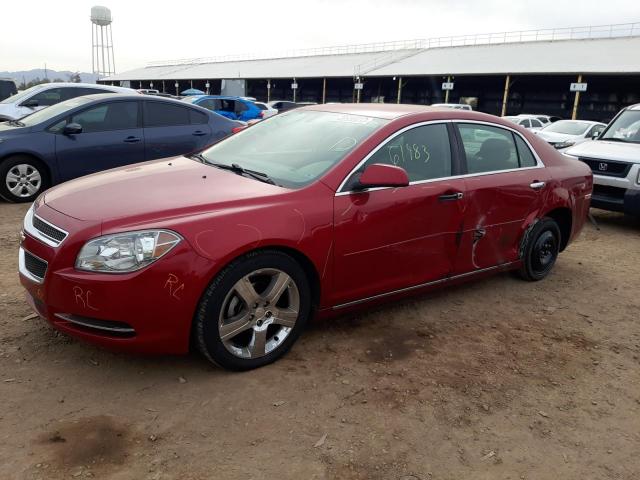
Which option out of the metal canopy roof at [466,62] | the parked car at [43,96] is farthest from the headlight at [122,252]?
the metal canopy roof at [466,62]

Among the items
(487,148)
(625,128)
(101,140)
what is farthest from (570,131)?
(101,140)

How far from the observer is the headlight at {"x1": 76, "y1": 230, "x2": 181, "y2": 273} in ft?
8.95

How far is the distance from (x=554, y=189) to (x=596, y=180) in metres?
3.37

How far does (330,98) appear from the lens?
48.6 m

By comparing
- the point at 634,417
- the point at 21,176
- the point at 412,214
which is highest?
the point at 412,214

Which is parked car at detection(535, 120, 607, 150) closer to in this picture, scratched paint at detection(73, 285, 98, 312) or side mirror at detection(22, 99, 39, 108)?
side mirror at detection(22, 99, 39, 108)

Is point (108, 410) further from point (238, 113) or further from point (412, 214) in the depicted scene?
point (238, 113)

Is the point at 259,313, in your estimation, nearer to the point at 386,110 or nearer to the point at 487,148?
the point at 386,110

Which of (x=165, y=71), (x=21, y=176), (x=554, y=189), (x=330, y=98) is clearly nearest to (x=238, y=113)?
(x=21, y=176)

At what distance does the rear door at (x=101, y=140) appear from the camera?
23.2 feet

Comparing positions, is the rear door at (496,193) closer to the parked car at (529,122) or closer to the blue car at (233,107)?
the blue car at (233,107)

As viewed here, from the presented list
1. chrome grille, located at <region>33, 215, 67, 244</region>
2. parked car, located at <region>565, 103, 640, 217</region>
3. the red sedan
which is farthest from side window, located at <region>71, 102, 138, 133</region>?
parked car, located at <region>565, 103, 640, 217</region>

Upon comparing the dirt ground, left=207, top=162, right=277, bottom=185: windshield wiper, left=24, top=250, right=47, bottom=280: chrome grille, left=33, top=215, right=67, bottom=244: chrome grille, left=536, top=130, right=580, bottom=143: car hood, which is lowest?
the dirt ground

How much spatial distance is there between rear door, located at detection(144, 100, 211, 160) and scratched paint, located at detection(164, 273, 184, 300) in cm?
501
